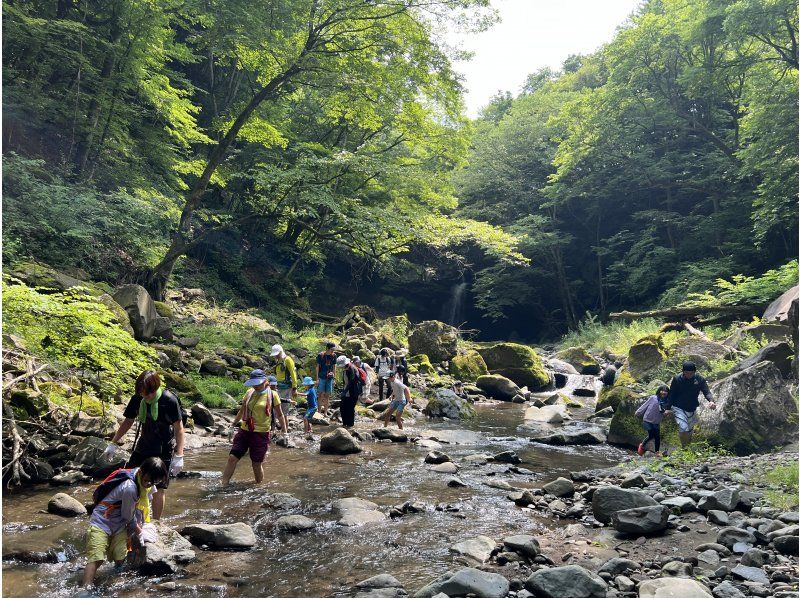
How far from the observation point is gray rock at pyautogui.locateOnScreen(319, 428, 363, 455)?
30.5 feet

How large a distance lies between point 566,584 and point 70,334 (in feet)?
22.3

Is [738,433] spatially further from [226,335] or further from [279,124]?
[279,124]

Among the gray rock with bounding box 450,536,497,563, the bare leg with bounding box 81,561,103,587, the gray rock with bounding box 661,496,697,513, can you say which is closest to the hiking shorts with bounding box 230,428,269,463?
the bare leg with bounding box 81,561,103,587

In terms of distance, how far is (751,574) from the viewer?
4.12 m

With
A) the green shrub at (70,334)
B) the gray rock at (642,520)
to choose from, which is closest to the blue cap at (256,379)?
the green shrub at (70,334)

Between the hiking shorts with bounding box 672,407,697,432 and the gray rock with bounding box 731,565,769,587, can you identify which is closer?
the gray rock with bounding box 731,565,769,587

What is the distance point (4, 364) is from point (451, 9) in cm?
1432

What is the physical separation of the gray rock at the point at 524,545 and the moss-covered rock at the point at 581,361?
18.3 meters

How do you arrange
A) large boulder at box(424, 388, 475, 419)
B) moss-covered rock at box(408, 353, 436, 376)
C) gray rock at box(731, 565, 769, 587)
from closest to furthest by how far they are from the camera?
gray rock at box(731, 565, 769, 587) < large boulder at box(424, 388, 475, 419) < moss-covered rock at box(408, 353, 436, 376)

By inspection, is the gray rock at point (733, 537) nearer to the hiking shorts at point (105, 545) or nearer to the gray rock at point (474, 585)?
the gray rock at point (474, 585)

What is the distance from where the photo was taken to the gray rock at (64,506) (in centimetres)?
545

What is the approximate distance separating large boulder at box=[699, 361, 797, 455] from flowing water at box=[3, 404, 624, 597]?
74.1 inches

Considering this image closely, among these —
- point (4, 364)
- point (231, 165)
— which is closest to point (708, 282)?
point (231, 165)

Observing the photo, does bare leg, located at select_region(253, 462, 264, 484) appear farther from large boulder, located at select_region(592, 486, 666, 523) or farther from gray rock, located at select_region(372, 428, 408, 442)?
large boulder, located at select_region(592, 486, 666, 523)
